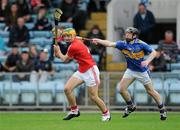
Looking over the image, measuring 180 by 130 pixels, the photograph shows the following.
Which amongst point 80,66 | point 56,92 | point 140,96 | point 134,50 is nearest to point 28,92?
point 56,92

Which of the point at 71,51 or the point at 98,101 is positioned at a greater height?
the point at 71,51

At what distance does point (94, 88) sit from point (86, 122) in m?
0.82

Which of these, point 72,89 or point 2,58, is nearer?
point 72,89

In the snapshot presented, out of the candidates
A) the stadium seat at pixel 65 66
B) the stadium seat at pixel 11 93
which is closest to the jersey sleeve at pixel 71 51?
the stadium seat at pixel 11 93

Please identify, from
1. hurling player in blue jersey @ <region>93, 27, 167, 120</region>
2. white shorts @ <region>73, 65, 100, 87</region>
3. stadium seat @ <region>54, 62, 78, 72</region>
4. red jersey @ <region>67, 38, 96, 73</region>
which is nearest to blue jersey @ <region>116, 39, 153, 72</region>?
hurling player in blue jersey @ <region>93, 27, 167, 120</region>

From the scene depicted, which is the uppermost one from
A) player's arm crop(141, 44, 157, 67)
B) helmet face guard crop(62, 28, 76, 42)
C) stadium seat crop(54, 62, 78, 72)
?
helmet face guard crop(62, 28, 76, 42)

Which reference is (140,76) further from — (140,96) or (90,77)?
(140,96)

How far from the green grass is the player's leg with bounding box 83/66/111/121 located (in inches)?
10.6

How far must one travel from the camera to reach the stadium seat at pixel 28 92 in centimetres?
2539

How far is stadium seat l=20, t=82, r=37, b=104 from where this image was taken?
2539cm

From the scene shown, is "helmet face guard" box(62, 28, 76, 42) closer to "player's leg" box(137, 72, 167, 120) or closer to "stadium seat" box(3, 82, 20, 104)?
"player's leg" box(137, 72, 167, 120)

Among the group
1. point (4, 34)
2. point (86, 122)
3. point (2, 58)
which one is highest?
point (4, 34)

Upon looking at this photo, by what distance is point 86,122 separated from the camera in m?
19.5

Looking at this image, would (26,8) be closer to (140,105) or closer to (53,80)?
(53,80)
